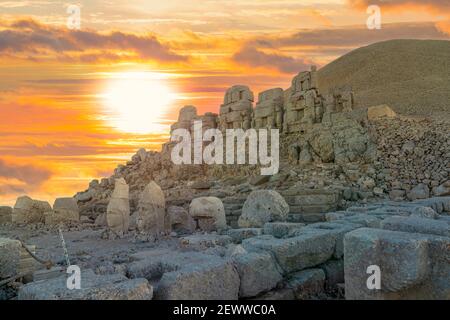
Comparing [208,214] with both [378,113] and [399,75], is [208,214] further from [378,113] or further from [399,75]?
[399,75]

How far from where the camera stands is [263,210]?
488 inches

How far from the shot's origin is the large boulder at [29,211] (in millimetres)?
18719

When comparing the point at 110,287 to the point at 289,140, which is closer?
the point at 110,287

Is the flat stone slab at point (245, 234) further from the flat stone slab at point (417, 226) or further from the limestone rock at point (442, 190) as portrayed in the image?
the limestone rock at point (442, 190)

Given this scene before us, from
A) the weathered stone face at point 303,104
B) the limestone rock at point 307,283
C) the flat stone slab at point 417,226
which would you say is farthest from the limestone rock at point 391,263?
the weathered stone face at point 303,104

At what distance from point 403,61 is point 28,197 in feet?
121

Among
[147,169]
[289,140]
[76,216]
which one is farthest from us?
[147,169]

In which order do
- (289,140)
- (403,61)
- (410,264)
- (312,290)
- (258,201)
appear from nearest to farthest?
(410,264) < (312,290) < (258,201) < (289,140) < (403,61)

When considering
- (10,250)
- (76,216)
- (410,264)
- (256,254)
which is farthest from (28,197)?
(410,264)

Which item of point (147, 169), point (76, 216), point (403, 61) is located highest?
point (403, 61)

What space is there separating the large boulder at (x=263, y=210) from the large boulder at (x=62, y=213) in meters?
8.87

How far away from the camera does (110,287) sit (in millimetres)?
3988

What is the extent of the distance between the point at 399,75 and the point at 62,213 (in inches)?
1296
